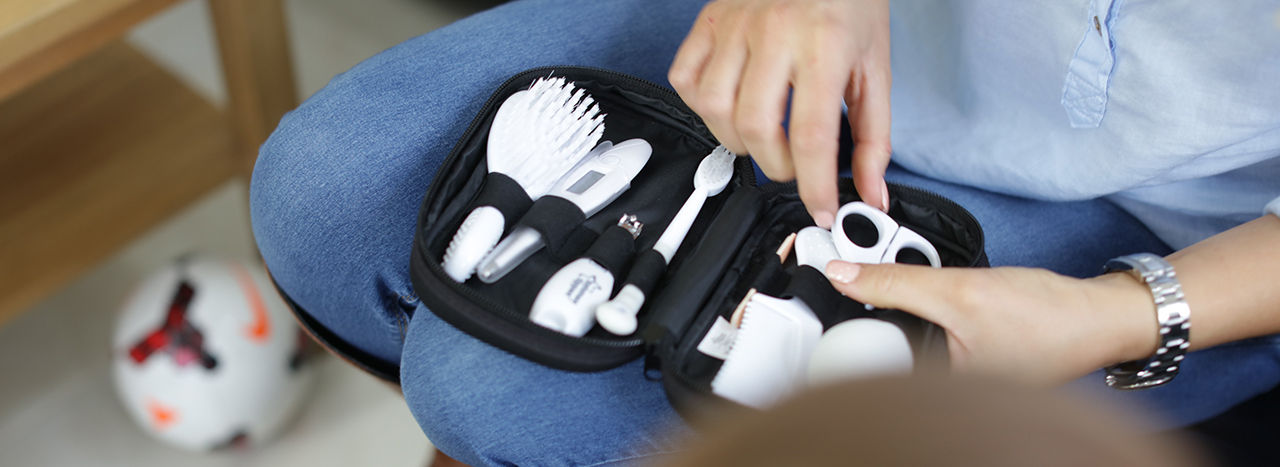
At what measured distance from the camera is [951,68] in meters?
0.72

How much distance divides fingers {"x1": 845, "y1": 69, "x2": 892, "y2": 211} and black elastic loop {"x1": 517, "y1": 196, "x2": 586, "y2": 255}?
200 mm

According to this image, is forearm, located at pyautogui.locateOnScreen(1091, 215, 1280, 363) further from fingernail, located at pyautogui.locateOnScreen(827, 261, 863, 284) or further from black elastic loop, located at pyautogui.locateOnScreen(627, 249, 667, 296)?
black elastic loop, located at pyautogui.locateOnScreen(627, 249, 667, 296)

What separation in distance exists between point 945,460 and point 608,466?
15.1 inches

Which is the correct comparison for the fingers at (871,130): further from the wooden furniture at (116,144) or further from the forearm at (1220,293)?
the wooden furniture at (116,144)

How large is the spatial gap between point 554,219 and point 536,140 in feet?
0.24

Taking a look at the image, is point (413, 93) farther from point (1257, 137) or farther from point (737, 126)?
point (1257, 137)

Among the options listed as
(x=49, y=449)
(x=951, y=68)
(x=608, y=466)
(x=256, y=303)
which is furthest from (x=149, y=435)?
(x=951, y=68)

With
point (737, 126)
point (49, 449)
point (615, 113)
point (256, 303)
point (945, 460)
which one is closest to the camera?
point (945, 460)

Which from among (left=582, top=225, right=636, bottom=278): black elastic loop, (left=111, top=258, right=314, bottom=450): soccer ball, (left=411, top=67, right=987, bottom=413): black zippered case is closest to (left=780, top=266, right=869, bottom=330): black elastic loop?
(left=411, top=67, right=987, bottom=413): black zippered case

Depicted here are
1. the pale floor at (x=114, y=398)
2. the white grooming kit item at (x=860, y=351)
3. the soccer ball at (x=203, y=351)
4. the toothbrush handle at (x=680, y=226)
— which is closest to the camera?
the white grooming kit item at (x=860, y=351)

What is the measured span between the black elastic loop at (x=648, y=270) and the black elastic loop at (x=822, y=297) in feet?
0.28

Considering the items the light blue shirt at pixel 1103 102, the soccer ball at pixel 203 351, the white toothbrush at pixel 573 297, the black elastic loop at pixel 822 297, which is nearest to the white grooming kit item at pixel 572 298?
the white toothbrush at pixel 573 297

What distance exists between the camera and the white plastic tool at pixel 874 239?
60 centimetres

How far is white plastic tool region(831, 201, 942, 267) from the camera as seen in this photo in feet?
1.96
